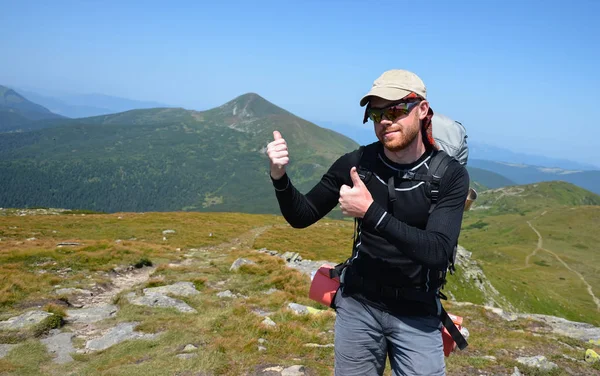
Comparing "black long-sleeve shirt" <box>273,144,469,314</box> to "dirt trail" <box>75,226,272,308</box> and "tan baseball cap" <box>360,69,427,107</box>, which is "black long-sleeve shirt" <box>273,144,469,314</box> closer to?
"tan baseball cap" <box>360,69,427,107</box>

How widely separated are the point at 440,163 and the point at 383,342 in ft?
A: 7.48

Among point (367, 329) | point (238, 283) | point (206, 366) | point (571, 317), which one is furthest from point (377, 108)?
point (571, 317)

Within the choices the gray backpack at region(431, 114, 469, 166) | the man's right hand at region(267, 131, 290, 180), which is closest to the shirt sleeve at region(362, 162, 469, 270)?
the gray backpack at region(431, 114, 469, 166)

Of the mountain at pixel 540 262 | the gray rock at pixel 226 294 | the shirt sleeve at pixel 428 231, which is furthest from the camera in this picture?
the mountain at pixel 540 262

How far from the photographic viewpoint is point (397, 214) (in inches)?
167

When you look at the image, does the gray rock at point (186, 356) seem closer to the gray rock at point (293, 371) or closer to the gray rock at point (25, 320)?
the gray rock at point (293, 371)

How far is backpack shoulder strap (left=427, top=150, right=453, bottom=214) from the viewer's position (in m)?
4.11

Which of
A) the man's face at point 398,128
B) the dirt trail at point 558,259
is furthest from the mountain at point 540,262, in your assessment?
the man's face at point 398,128

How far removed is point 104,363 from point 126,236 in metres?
38.4

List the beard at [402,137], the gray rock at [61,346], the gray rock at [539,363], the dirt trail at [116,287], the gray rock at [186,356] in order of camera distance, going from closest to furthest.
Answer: the beard at [402,137] → the gray rock at [186,356] → the gray rock at [61,346] → the gray rock at [539,363] → the dirt trail at [116,287]

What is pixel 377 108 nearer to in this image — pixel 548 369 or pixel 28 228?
pixel 548 369

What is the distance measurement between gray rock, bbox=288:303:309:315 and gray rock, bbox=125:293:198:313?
12.9 ft

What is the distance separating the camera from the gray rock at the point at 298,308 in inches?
562

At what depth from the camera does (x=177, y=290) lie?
Result: 17203 millimetres
